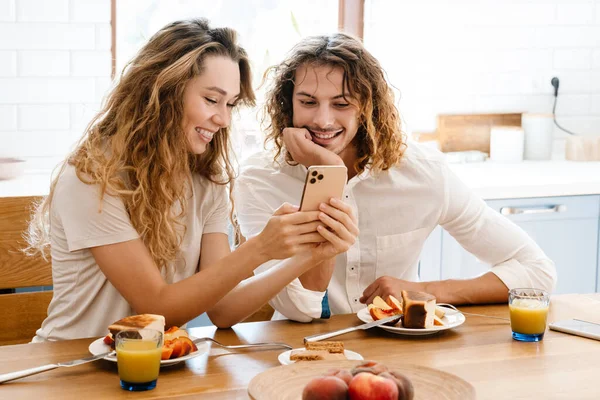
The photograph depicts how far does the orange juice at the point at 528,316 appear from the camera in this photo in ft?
6.19

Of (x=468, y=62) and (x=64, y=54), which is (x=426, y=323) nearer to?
(x=64, y=54)

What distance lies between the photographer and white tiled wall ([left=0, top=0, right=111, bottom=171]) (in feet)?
11.4

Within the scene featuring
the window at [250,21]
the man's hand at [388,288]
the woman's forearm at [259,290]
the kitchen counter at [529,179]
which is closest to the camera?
the woman's forearm at [259,290]

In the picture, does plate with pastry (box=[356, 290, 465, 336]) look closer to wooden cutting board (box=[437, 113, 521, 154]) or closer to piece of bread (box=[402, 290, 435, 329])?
piece of bread (box=[402, 290, 435, 329])

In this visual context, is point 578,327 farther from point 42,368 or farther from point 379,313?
point 42,368

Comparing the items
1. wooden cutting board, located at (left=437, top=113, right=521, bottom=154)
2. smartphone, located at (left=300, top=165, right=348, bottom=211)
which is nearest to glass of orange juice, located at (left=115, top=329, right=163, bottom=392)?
smartphone, located at (left=300, top=165, right=348, bottom=211)

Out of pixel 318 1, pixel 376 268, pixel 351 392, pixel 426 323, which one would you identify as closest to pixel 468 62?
pixel 318 1

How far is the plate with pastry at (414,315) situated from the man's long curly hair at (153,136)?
0.53 metres

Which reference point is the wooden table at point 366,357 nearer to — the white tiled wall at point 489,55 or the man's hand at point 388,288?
the man's hand at point 388,288

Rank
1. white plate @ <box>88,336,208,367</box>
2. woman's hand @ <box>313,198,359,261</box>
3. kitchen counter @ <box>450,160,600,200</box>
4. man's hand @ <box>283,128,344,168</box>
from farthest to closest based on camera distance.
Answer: kitchen counter @ <box>450,160,600,200</box> → man's hand @ <box>283,128,344,168</box> → woman's hand @ <box>313,198,359,261</box> → white plate @ <box>88,336,208,367</box>

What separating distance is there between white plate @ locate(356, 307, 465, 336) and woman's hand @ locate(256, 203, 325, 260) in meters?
0.21

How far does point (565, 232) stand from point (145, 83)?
227 centimetres

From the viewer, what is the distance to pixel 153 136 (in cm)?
214

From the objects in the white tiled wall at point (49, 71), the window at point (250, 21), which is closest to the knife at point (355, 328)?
the window at point (250, 21)
